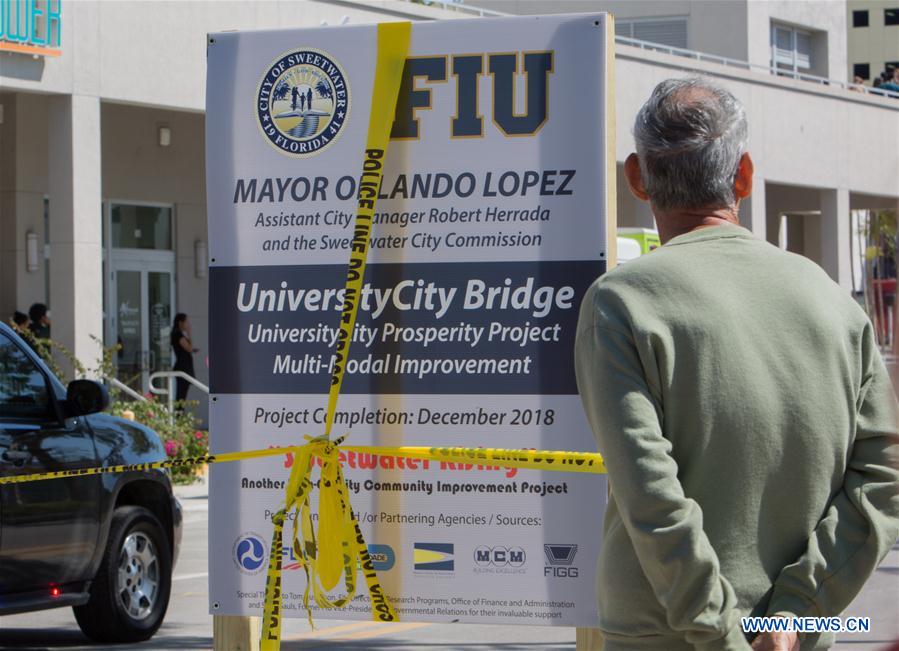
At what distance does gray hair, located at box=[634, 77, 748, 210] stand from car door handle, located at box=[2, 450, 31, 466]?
533cm

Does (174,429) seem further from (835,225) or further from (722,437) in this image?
(835,225)

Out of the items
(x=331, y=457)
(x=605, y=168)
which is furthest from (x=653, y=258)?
(x=331, y=457)

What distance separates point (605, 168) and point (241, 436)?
1.50 metres

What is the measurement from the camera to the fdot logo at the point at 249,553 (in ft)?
16.2

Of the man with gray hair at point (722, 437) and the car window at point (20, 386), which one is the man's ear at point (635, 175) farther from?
the car window at point (20, 386)

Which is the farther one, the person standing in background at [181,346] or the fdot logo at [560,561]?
the person standing in background at [181,346]

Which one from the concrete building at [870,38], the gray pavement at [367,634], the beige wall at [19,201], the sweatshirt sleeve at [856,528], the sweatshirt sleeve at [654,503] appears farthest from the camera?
the concrete building at [870,38]

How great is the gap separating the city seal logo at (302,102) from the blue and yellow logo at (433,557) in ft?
4.40

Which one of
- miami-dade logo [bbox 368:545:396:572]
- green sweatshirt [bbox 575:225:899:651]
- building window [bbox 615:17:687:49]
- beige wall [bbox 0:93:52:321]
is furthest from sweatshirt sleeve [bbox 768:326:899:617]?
building window [bbox 615:17:687:49]

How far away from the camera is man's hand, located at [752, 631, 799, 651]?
109 inches

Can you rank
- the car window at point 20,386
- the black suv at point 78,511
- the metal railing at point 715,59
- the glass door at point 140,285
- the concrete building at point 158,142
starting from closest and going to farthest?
1. the black suv at point 78,511
2. the car window at point 20,386
3. the concrete building at point 158,142
4. the glass door at point 140,285
5. the metal railing at point 715,59

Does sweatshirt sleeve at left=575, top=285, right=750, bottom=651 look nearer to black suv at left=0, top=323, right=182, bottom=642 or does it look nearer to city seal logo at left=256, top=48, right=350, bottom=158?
city seal logo at left=256, top=48, right=350, bottom=158

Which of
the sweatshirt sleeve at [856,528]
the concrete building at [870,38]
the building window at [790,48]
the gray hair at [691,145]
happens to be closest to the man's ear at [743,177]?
the gray hair at [691,145]

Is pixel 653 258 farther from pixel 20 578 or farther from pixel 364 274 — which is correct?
pixel 20 578
